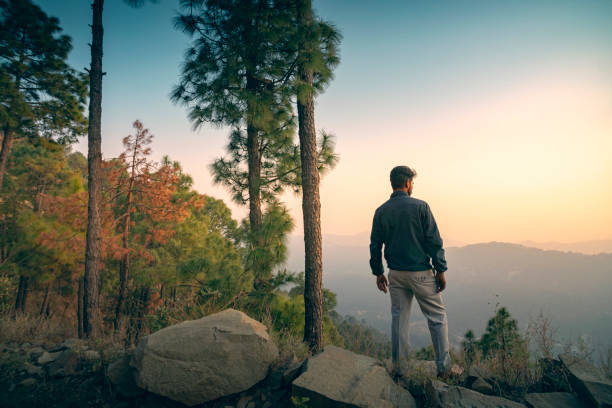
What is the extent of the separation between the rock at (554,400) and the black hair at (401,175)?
88.8 inches

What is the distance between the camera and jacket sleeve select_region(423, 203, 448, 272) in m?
2.74

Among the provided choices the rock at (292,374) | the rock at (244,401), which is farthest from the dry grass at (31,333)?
the rock at (292,374)

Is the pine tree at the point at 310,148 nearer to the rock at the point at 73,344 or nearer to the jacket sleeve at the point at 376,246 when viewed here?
the jacket sleeve at the point at 376,246

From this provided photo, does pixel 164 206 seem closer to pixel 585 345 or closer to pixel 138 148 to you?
pixel 138 148

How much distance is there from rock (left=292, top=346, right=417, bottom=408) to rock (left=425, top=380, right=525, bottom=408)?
203 mm

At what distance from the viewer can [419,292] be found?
2719 millimetres

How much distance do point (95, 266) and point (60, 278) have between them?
11.3 m

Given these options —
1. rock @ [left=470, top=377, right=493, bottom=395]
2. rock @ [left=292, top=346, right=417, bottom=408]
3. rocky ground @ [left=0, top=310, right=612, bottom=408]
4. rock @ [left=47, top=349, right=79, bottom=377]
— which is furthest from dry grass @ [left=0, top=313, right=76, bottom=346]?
rock @ [left=470, top=377, right=493, bottom=395]

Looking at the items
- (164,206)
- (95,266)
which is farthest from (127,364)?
(164,206)

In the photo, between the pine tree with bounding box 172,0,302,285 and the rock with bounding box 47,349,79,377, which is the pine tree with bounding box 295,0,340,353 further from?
the rock with bounding box 47,349,79,377

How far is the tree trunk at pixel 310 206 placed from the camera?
441 cm

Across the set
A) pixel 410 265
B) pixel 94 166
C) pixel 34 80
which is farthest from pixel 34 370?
pixel 34 80

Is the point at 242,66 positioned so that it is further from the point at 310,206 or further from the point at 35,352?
the point at 35,352

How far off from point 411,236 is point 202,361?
253 centimetres
